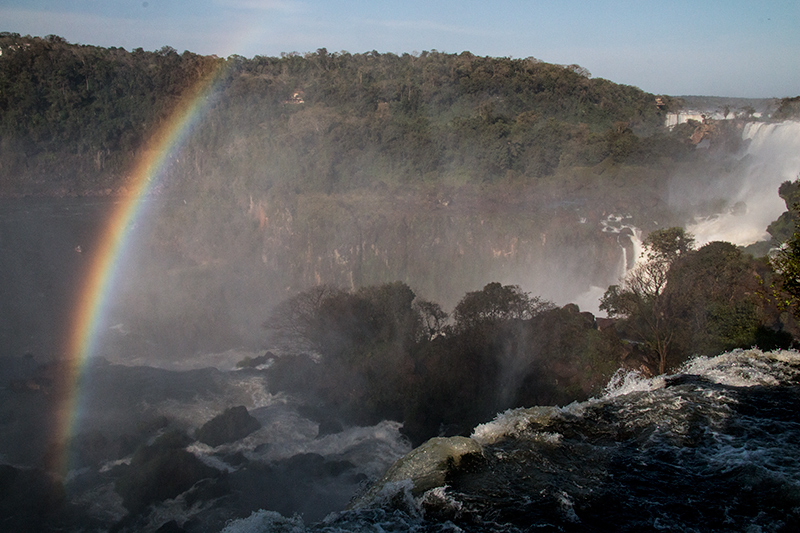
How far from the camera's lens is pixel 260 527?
24.8ft

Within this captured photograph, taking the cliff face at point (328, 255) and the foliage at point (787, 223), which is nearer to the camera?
the foliage at point (787, 223)

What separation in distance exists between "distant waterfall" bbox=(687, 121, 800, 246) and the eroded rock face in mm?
33477

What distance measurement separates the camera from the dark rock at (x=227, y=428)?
25625 mm

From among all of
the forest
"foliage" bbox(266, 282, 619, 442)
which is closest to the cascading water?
the forest

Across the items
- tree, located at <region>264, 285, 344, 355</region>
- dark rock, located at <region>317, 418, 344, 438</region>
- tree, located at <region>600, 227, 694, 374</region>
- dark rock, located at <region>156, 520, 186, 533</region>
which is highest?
tree, located at <region>600, 227, 694, 374</region>

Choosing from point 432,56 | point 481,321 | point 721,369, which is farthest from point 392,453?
point 432,56

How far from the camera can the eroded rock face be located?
839 centimetres

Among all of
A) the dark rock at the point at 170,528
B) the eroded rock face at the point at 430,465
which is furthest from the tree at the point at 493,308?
the eroded rock face at the point at 430,465

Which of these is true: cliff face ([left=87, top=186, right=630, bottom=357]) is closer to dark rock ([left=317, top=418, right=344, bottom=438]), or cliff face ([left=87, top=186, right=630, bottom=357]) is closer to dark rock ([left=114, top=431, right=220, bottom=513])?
dark rock ([left=317, top=418, right=344, bottom=438])

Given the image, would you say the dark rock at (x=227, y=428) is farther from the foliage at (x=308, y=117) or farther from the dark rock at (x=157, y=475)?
the foliage at (x=308, y=117)

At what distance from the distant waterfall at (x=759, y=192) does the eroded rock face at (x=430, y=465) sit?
110ft

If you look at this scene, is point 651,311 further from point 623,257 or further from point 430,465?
point 623,257

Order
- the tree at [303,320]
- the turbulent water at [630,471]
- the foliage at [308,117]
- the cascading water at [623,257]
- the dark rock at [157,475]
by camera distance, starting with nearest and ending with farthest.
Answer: the turbulent water at [630,471], the dark rock at [157,475], the tree at [303,320], the cascading water at [623,257], the foliage at [308,117]

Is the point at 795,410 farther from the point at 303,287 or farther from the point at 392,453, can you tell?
the point at 303,287
